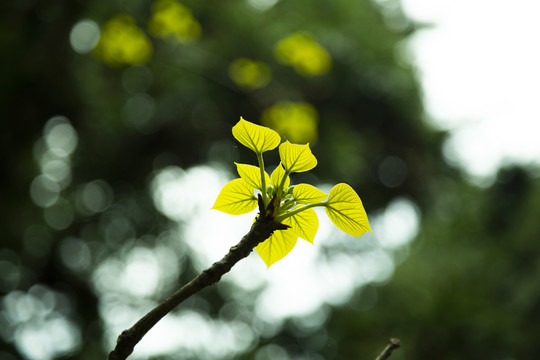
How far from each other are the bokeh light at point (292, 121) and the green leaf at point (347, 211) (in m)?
1.26

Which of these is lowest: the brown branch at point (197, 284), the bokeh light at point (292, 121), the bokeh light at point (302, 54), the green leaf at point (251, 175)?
the brown branch at point (197, 284)

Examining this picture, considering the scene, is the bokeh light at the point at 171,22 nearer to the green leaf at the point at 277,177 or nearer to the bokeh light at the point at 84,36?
the bokeh light at the point at 84,36

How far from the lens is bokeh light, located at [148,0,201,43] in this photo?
183cm

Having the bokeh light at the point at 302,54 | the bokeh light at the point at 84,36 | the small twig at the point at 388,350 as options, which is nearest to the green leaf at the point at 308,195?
the small twig at the point at 388,350

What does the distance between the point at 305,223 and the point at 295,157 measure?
60mm

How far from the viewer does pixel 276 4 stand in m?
2.51

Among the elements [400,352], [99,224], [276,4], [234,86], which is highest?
[276,4]

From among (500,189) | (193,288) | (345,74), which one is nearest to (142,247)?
(345,74)

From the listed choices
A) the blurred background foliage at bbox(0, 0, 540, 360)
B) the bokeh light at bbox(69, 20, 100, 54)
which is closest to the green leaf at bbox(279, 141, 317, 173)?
the blurred background foliage at bbox(0, 0, 540, 360)

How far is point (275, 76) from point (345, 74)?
356mm

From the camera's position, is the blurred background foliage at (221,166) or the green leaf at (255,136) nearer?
the green leaf at (255,136)

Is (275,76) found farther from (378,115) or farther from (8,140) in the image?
(8,140)

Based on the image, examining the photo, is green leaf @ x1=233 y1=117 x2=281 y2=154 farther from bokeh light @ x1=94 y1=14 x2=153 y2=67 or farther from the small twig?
bokeh light @ x1=94 y1=14 x2=153 y2=67

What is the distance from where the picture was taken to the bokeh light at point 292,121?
66.7 inches
